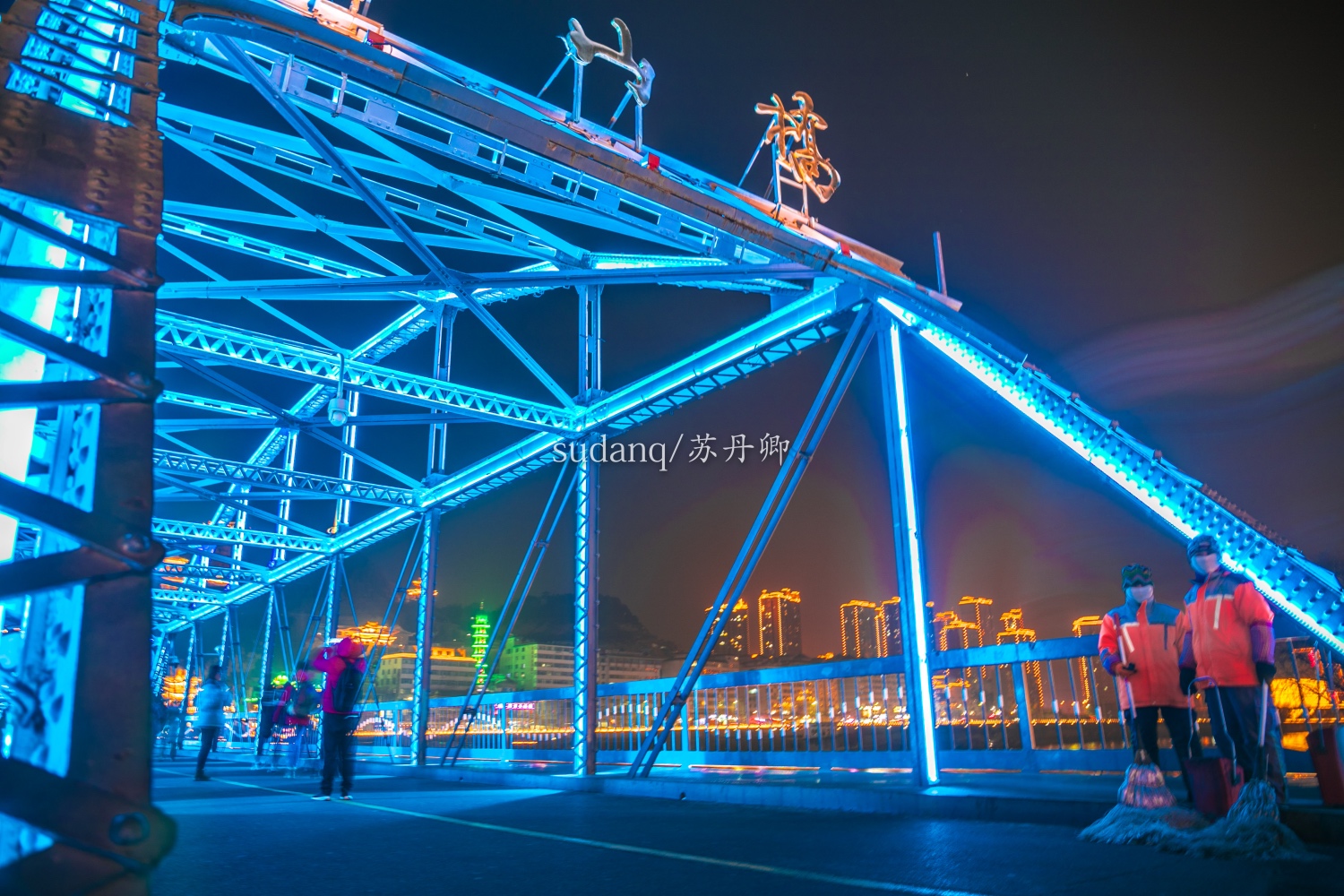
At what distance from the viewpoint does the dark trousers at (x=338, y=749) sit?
971 cm

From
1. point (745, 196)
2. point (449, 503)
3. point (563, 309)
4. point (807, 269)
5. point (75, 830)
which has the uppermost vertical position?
point (563, 309)

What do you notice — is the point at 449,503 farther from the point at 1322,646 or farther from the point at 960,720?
the point at 1322,646

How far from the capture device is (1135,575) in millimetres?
6395

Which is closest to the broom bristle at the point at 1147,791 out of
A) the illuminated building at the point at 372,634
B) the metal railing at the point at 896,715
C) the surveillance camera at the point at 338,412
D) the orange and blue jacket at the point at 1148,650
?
the orange and blue jacket at the point at 1148,650

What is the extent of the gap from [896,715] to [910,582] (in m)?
3.27

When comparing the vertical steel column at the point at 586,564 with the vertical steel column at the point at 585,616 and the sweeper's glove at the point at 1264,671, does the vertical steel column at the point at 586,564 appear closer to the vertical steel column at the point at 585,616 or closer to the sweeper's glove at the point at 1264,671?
the vertical steel column at the point at 585,616

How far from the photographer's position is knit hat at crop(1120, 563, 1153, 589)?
6.38 metres

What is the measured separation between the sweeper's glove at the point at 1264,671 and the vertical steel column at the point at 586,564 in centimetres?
933

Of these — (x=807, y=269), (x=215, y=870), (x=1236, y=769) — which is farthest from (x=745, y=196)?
(x=215, y=870)

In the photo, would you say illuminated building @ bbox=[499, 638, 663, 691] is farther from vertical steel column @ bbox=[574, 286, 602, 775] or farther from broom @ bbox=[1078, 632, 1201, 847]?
broom @ bbox=[1078, 632, 1201, 847]

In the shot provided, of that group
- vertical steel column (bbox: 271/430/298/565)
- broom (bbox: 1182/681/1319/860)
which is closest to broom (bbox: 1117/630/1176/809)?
broom (bbox: 1182/681/1319/860)

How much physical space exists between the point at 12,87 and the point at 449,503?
16383 mm

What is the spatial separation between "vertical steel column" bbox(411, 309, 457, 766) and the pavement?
885 centimetres

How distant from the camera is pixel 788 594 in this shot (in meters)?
63.7
